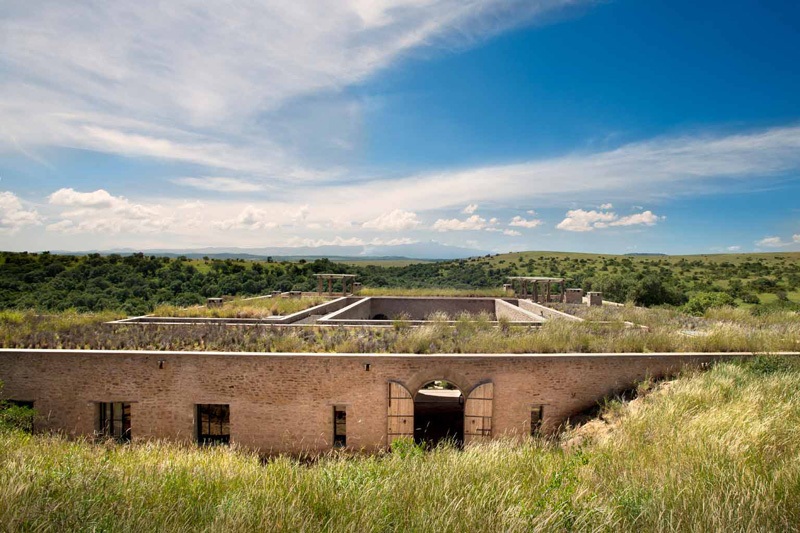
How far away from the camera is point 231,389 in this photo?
28.5ft

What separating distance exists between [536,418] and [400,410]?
348 cm

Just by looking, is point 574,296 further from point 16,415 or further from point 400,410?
point 16,415

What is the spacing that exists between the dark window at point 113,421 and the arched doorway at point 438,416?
270 inches

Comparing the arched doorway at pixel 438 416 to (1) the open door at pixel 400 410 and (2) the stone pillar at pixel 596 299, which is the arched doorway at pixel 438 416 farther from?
(2) the stone pillar at pixel 596 299

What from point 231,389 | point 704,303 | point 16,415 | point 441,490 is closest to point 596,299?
point 704,303

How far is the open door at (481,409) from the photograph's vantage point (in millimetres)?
8727

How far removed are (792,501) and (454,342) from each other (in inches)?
258

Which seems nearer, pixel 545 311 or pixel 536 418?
pixel 536 418

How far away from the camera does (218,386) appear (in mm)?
8664

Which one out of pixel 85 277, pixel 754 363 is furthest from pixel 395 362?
pixel 85 277

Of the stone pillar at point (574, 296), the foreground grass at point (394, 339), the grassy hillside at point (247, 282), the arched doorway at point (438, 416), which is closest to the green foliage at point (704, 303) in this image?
the grassy hillside at point (247, 282)

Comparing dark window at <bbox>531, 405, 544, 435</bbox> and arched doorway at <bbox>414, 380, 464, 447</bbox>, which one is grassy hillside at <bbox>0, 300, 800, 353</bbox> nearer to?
dark window at <bbox>531, 405, 544, 435</bbox>

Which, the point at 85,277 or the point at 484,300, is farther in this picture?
the point at 85,277

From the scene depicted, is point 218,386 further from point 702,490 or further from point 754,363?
point 754,363
